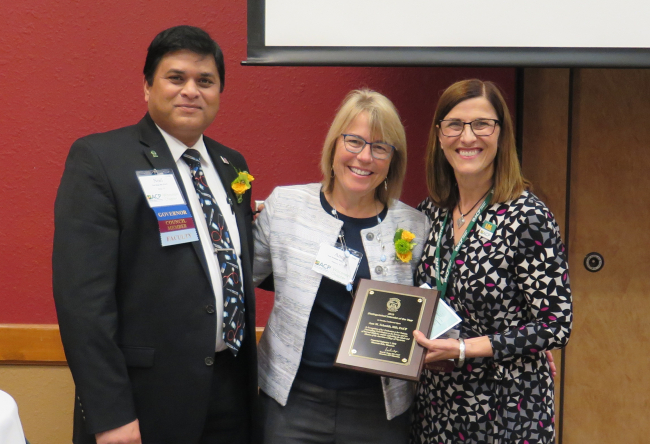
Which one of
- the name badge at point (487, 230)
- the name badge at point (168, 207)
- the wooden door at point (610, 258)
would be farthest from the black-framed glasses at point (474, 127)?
the wooden door at point (610, 258)

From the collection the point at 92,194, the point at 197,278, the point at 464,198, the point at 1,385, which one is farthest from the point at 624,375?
the point at 1,385

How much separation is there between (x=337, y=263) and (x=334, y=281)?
0.22 feet

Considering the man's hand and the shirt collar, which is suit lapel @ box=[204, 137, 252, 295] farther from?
the man's hand

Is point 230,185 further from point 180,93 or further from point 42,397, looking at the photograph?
point 42,397

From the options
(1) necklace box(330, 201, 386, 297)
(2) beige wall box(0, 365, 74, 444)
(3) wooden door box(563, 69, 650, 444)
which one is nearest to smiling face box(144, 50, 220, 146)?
(1) necklace box(330, 201, 386, 297)

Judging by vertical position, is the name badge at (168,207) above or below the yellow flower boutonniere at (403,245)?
above

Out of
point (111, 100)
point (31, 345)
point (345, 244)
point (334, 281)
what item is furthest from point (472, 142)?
point (31, 345)

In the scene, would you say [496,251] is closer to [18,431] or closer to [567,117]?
[567,117]

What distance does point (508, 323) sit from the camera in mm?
1896

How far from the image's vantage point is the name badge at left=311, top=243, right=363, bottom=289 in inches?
76.9

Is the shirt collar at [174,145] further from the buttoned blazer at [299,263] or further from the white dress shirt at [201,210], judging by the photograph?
the buttoned blazer at [299,263]

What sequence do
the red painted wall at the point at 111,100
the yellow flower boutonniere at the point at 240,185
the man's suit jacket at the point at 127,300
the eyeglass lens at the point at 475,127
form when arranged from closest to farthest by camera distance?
the man's suit jacket at the point at 127,300 → the eyeglass lens at the point at 475,127 → the yellow flower boutonniere at the point at 240,185 → the red painted wall at the point at 111,100

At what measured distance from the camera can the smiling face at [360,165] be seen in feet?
6.55

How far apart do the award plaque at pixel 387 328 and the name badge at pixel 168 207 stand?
0.56 m
